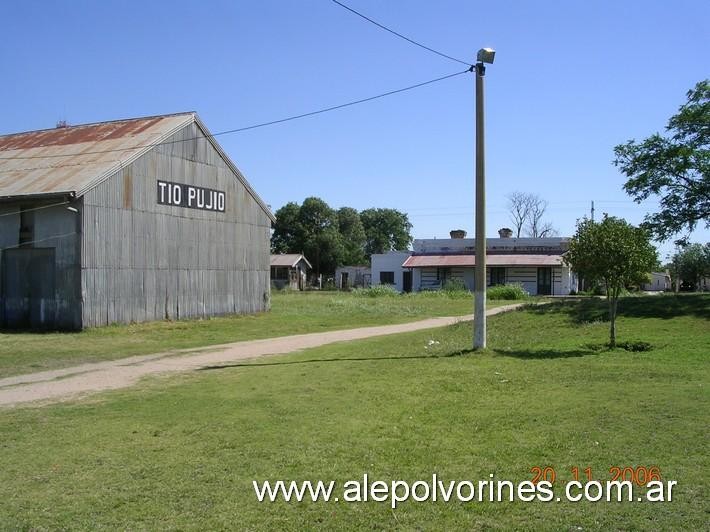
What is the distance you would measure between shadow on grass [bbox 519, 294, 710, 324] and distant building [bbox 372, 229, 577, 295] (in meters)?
31.1

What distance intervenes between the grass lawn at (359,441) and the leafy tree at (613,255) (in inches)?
113

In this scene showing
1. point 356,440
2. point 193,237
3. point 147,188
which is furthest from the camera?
point 193,237

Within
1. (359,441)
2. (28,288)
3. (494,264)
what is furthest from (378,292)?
(359,441)

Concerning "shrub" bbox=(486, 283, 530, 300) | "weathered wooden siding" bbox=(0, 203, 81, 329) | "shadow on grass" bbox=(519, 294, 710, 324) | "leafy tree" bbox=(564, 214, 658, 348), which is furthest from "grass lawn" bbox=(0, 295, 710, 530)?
"shrub" bbox=(486, 283, 530, 300)

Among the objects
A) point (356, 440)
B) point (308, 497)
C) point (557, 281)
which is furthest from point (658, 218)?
point (557, 281)

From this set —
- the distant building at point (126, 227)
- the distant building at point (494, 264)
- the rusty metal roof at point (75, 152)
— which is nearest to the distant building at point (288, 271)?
the distant building at point (494, 264)

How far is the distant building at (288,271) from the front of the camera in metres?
73.2

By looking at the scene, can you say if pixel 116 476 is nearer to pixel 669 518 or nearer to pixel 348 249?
pixel 669 518

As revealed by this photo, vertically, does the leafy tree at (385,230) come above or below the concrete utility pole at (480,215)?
above

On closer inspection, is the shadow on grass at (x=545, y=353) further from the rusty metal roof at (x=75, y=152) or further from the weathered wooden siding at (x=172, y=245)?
the rusty metal roof at (x=75, y=152)

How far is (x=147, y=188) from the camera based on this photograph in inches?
1021

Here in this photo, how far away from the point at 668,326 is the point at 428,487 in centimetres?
1418

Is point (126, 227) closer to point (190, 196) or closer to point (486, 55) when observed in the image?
point (190, 196)

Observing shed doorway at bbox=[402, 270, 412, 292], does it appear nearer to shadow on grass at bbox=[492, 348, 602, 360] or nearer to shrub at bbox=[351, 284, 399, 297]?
shrub at bbox=[351, 284, 399, 297]
